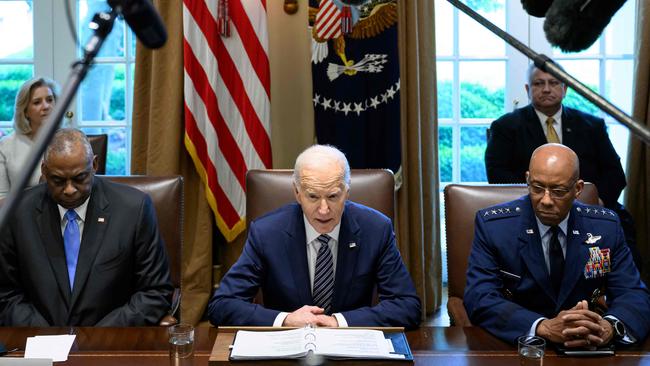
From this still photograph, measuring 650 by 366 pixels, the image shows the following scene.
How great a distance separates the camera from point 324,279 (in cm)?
256

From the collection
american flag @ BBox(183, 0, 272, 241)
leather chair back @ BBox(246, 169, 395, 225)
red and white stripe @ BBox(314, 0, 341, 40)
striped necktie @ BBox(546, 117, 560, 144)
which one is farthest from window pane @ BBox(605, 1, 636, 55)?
leather chair back @ BBox(246, 169, 395, 225)

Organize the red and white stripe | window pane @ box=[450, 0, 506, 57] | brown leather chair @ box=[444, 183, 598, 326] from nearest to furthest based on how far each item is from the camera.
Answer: brown leather chair @ box=[444, 183, 598, 326] < the red and white stripe < window pane @ box=[450, 0, 506, 57]

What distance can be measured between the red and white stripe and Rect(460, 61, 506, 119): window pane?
97cm

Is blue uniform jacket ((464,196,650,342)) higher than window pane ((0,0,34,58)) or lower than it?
lower

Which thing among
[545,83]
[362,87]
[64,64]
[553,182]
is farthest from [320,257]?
[64,64]

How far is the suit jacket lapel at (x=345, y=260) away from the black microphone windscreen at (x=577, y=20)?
1.69 meters

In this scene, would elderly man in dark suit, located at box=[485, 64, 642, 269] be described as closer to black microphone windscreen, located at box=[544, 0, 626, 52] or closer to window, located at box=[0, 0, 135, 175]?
window, located at box=[0, 0, 135, 175]

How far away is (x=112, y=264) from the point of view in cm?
272

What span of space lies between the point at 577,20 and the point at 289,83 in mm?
3781

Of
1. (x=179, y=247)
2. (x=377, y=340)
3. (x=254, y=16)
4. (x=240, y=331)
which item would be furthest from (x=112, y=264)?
(x=254, y=16)

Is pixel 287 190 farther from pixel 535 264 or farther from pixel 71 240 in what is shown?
pixel 535 264

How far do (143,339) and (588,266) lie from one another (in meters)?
1.36

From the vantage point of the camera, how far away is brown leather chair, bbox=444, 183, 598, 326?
2.80 m

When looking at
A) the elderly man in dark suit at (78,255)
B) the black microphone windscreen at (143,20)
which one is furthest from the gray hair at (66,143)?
the black microphone windscreen at (143,20)
